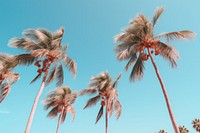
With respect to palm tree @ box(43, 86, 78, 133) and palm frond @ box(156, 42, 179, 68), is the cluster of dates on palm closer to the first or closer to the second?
palm frond @ box(156, 42, 179, 68)

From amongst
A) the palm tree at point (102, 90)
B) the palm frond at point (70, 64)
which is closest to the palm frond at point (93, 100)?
the palm tree at point (102, 90)

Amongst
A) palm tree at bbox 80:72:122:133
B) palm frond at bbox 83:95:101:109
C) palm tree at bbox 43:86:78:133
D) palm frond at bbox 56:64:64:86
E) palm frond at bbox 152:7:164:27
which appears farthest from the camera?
palm tree at bbox 43:86:78:133

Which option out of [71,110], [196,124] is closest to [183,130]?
[196,124]

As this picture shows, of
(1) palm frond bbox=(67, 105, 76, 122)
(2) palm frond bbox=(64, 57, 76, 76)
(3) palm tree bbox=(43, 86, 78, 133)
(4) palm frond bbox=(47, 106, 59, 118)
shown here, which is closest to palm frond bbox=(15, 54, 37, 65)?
(2) palm frond bbox=(64, 57, 76, 76)

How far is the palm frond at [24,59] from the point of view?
41.0ft

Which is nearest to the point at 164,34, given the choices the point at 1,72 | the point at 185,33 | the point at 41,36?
the point at 185,33

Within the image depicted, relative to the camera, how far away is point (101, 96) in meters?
20.4

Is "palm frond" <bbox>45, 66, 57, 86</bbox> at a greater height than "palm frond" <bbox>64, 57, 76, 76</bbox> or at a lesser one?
lesser

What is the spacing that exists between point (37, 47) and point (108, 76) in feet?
33.8

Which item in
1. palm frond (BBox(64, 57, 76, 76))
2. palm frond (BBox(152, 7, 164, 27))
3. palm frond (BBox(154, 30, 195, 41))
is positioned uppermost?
palm frond (BBox(152, 7, 164, 27))

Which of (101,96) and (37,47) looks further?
(101,96)

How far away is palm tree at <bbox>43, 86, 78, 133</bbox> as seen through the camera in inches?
934

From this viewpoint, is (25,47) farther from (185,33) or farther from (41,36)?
(185,33)

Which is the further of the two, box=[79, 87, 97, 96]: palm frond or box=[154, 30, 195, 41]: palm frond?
box=[79, 87, 97, 96]: palm frond
